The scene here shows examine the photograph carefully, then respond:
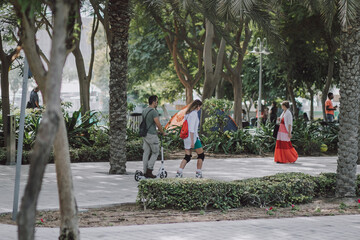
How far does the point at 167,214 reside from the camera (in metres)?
8.38

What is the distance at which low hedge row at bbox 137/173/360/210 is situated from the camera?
28.4ft

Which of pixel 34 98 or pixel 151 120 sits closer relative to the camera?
pixel 151 120

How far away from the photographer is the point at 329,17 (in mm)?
13578

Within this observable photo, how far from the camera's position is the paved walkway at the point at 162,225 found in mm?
6879

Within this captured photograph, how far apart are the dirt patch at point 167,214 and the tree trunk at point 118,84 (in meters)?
3.96

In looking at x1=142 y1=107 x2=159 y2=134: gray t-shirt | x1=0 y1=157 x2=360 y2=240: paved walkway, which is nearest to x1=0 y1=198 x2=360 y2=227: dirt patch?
x1=0 y1=157 x2=360 y2=240: paved walkway

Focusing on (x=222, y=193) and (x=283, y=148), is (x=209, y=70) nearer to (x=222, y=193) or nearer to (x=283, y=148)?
(x=283, y=148)

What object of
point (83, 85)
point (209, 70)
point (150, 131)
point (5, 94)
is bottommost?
point (150, 131)

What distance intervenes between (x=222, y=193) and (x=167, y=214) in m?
1.01

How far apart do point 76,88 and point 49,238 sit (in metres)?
48.3

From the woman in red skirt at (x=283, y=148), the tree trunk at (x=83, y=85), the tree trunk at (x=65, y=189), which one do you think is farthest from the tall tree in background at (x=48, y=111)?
the tree trunk at (x=83, y=85)

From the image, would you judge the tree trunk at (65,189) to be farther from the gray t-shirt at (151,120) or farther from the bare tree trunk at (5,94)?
the bare tree trunk at (5,94)

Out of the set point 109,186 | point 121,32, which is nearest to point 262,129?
point 121,32

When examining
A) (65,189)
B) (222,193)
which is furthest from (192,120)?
(65,189)
